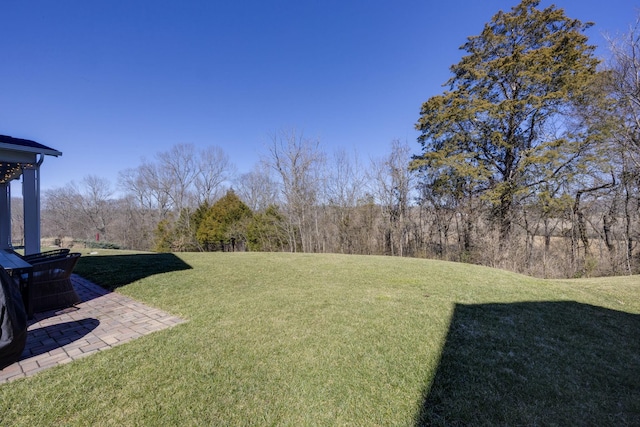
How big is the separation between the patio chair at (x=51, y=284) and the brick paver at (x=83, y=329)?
12 cm

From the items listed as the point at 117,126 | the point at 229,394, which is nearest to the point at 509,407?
the point at 229,394

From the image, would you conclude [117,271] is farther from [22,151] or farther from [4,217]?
[4,217]

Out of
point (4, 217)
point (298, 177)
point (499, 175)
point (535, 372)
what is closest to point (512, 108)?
point (499, 175)

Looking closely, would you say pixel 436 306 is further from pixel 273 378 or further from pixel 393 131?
pixel 393 131

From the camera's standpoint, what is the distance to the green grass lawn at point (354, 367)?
1.61 m

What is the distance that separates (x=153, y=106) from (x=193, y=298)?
12062mm

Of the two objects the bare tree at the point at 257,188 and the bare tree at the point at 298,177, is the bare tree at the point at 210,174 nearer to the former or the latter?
the bare tree at the point at 257,188

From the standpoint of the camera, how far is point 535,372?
212 centimetres

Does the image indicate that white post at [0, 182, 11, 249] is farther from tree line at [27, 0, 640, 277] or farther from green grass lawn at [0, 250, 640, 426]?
tree line at [27, 0, 640, 277]

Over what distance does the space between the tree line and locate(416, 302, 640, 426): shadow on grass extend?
7.28 m

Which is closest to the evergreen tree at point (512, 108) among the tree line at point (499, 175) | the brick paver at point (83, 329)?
the tree line at point (499, 175)

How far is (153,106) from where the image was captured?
12.2 meters

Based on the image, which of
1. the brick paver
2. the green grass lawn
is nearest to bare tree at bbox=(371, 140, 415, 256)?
the green grass lawn

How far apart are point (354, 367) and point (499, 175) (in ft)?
42.1
